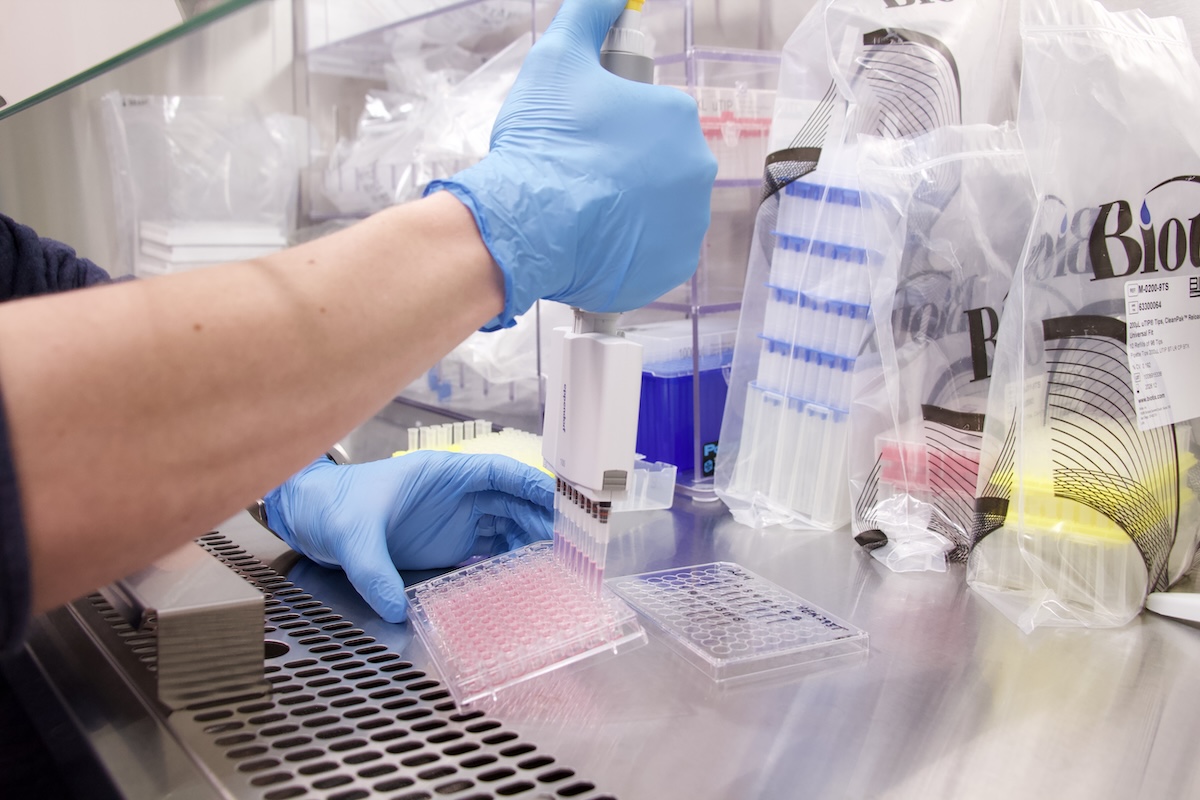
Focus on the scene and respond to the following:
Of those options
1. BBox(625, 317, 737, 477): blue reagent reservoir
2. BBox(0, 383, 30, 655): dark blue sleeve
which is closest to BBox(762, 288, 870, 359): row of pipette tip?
BBox(625, 317, 737, 477): blue reagent reservoir

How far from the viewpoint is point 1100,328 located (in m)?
0.84

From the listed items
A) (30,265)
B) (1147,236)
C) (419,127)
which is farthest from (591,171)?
(419,127)

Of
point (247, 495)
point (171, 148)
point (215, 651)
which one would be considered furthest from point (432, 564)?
point (171, 148)

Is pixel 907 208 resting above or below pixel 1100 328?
above

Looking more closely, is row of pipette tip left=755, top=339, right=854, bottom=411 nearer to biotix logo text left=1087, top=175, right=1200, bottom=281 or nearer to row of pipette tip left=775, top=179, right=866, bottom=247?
row of pipette tip left=775, top=179, right=866, bottom=247

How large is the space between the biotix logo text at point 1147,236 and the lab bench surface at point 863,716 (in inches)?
13.8

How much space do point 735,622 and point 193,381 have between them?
0.55m

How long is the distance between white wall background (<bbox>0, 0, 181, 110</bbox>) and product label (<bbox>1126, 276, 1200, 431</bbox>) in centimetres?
85

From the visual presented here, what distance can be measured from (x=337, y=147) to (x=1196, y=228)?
1.90 m

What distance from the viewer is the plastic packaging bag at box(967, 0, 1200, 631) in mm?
827

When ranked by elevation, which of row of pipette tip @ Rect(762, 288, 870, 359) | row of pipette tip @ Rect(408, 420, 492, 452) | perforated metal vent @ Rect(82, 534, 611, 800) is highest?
row of pipette tip @ Rect(762, 288, 870, 359)

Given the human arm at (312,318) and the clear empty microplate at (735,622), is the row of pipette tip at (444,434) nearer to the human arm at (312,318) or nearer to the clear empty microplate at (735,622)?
the clear empty microplate at (735,622)

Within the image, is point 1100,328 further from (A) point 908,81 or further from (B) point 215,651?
(B) point 215,651

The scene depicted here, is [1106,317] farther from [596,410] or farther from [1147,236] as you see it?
[596,410]
